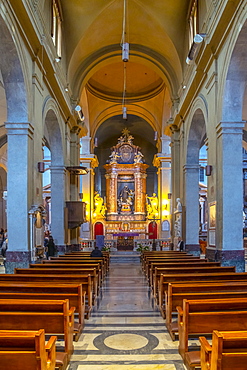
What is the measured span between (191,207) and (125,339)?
9074mm

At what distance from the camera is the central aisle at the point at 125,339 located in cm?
352

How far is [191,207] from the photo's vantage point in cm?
1292

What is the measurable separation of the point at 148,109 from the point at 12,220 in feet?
51.7

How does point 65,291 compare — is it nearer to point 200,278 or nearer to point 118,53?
point 200,278

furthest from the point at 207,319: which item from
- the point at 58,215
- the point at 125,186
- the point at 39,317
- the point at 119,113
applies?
the point at 125,186

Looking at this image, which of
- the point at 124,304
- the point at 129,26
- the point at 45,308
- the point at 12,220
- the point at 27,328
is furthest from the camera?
the point at 129,26

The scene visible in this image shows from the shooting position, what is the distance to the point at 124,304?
6.34 metres

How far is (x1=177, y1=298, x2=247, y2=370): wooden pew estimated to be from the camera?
303 cm

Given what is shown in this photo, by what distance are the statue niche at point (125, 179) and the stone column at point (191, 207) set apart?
11945 mm

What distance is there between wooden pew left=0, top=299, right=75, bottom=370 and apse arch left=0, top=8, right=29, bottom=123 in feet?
18.3

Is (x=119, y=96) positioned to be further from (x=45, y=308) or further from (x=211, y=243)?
(x=45, y=308)

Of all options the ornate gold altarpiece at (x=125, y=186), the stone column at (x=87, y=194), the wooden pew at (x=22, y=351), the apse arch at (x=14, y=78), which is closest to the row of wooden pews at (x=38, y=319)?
the wooden pew at (x=22, y=351)

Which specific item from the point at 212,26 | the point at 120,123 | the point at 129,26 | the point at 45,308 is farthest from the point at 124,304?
the point at 120,123

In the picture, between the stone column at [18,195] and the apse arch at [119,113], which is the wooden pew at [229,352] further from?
the apse arch at [119,113]
